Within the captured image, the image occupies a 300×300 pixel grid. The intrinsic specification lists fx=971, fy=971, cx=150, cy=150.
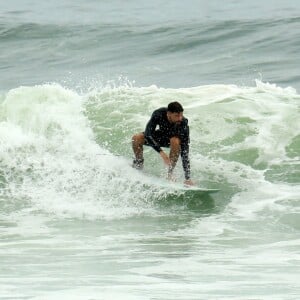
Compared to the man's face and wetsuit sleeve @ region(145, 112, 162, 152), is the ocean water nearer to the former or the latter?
wetsuit sleeve @ region(145, 112, 162, 152)

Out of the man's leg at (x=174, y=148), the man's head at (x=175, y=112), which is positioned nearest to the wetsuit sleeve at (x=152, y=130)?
the man's leg at (x=174, y=148)

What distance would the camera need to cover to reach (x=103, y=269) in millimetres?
8664

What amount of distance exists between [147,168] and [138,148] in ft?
4.09

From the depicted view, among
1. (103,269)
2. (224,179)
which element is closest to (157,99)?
(224,179)

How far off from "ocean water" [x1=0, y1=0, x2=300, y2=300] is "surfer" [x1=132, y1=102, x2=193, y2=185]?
1.41 feet

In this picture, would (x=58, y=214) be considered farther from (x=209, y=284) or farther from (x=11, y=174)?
(x=209, y=284)

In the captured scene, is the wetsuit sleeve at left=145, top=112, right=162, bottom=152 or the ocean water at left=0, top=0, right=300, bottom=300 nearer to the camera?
Result: the ocean water at left=0, top=0, right=300, bottom=300

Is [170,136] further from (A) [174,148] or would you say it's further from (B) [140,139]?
(B) [140,139]

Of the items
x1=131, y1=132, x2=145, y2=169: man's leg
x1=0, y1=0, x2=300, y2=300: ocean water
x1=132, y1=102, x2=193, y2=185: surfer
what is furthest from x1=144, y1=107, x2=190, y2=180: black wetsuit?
x1=0, y1=0, x2=300, y2=300: ocean water

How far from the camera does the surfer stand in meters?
11.7

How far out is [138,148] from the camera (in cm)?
1234

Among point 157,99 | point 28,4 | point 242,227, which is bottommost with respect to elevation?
point 242,227

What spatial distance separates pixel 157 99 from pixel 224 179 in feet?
→ 11.6

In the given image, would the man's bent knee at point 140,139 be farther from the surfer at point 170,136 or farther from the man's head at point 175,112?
the man's head at point 175,112
